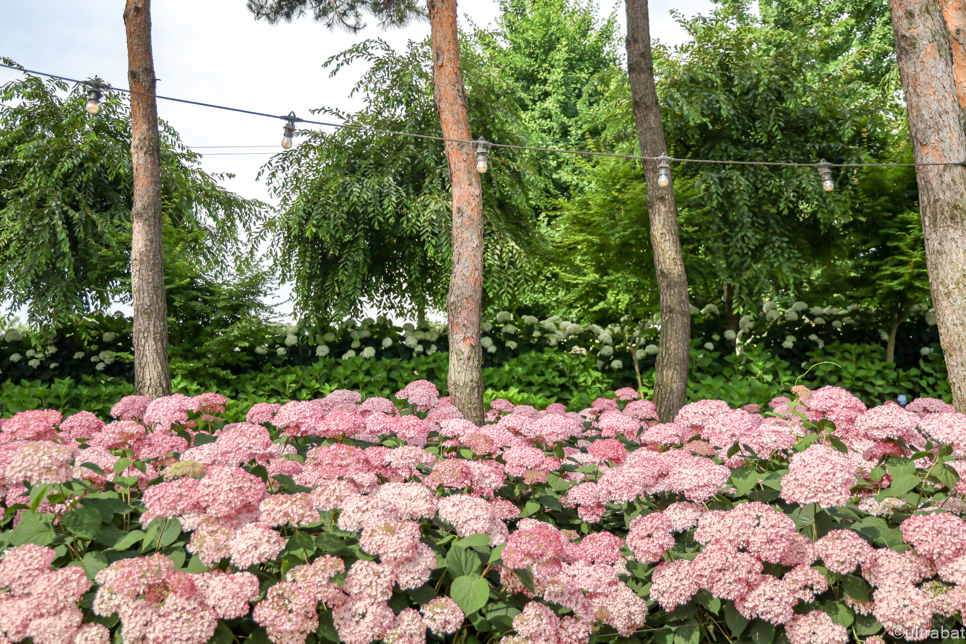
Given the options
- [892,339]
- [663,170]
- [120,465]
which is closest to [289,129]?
[663,170]

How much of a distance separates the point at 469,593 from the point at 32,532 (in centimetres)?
113

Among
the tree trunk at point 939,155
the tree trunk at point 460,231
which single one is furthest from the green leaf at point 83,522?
the tree trunk at point 939,155

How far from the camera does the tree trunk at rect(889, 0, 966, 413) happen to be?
13.3 feet

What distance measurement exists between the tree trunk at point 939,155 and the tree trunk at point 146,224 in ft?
17.0

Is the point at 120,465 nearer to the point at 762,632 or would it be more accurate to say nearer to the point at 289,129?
the point at 762,632

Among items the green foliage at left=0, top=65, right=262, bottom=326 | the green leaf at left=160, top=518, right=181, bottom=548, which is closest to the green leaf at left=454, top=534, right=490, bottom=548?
the green leaf at left=160, top=518, right=181, bottom=548

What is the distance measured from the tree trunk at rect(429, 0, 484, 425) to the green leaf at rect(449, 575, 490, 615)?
2.62m

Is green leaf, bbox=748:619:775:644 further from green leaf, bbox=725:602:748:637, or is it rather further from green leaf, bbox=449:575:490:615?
green leaf, bbox=449:575:490:615

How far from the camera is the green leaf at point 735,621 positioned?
5.31ft

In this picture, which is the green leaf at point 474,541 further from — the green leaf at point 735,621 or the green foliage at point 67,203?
the green foliage at point 67,203

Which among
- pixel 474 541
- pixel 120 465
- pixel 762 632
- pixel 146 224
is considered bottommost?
pixel 762 632

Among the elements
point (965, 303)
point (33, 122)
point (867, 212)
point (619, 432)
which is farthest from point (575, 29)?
point (619, 432)

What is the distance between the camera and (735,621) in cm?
164

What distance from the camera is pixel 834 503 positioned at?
5.56ft
